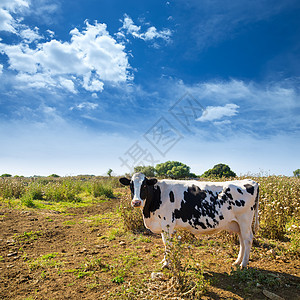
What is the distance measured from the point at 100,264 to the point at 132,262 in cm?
76

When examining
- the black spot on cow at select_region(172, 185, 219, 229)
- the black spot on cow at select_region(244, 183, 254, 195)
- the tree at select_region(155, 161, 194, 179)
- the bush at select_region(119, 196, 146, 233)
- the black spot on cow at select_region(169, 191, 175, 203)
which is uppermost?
the tree at select_region(155, 161, 194, 179)

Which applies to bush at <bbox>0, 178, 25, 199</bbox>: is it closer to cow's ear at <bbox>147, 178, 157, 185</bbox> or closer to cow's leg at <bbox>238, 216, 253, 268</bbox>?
cow's ear at <bbox>147, 178, 157, 185</bbox>

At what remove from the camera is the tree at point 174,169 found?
125 feet

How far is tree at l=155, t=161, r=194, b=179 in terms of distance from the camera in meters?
38.0

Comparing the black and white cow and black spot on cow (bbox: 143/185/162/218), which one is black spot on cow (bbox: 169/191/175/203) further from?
black spot on cow (bbox: 143/185/162/218)

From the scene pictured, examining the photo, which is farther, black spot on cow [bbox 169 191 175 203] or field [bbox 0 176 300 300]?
black spot on cow [bbox 169 191 175 203]

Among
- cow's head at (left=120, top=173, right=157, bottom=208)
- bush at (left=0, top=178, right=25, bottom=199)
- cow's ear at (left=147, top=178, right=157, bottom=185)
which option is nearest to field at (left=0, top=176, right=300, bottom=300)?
cow's head at (left=120, top=173, right=157, bottom=208)

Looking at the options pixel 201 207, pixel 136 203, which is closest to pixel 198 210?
pixel 201 207

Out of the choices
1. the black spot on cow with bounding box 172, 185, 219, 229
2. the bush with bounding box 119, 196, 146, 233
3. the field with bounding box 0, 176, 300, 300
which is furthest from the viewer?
the bush with bounding box 119, 196, 146, 233

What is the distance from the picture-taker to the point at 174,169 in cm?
3862

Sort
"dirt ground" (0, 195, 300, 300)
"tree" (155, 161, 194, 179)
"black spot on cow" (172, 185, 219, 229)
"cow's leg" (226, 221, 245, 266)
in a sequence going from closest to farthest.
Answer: "dirt ground" (0, 195, 300, 300) → "black spot on cow" (172, 185, 219, 229) → "cow's leg" (226, 221, 245, 266) → "tree" (155, 161, 194, 179)

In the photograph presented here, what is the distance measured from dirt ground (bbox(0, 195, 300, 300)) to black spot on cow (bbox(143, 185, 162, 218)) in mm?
1261

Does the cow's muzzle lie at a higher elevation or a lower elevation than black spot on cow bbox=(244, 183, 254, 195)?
lower

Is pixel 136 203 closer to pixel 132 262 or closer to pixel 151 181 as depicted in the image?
pixel 151 181
